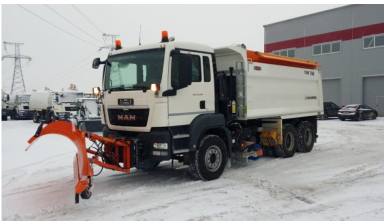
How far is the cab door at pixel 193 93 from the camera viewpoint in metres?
6.59

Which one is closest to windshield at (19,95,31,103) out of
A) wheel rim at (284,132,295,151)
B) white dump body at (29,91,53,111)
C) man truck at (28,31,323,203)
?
white dump body at (29,91,53,111)

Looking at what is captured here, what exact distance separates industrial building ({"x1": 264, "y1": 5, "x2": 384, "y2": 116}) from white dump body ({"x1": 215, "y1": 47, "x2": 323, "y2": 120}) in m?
20.8

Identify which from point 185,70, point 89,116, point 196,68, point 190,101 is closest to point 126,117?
point 190,101

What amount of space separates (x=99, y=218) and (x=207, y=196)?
1999 mm

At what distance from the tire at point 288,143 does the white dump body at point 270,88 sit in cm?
40

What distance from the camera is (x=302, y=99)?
10938mm

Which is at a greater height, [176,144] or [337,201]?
[176,144]

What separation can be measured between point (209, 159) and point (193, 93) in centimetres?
150

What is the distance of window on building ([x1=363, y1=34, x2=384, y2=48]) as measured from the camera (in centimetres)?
2859

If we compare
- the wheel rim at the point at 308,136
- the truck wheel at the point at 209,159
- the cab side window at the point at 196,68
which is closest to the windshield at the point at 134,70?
the cab side window at the point at 196,68

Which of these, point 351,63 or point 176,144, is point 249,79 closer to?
point 176,144

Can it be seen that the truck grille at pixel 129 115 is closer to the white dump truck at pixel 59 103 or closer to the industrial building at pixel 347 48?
the white dump truck at pixel 59 103

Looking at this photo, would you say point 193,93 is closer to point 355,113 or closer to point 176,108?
point 176,108

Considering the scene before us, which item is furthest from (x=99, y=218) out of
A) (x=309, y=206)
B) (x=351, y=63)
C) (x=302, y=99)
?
(x=351, y=63)
